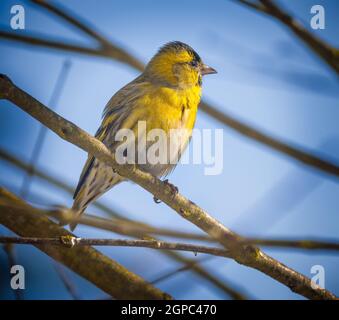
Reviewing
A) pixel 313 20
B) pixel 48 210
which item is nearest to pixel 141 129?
pixel 313 20

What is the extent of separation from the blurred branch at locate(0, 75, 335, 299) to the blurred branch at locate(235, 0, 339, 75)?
3.68 ft

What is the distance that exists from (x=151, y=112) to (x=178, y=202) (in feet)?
3.84

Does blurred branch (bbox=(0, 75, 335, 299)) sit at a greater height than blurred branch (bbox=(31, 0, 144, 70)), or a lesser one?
lesser

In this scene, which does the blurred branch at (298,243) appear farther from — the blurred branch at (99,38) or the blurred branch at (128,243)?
the blurred branch at (99,38)

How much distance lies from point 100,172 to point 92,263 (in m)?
1.11

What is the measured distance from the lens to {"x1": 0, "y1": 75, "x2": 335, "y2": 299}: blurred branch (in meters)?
2.61

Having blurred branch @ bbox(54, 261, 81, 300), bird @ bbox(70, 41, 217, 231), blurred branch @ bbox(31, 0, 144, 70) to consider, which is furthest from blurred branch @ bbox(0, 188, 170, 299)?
blurred branch @ bbox(31, 0, 144, 70)

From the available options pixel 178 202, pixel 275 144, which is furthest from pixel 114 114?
pixel 275 144

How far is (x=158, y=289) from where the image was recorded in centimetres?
324

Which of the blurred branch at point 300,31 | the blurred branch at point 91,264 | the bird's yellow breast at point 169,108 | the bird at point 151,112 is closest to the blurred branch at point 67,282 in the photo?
the blurred branch at point 91,264

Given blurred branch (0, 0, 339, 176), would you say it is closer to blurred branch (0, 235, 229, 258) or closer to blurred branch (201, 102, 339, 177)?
blurred branch (201, 102, 339, 177)

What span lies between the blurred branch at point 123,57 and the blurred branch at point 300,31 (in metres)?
0.53
